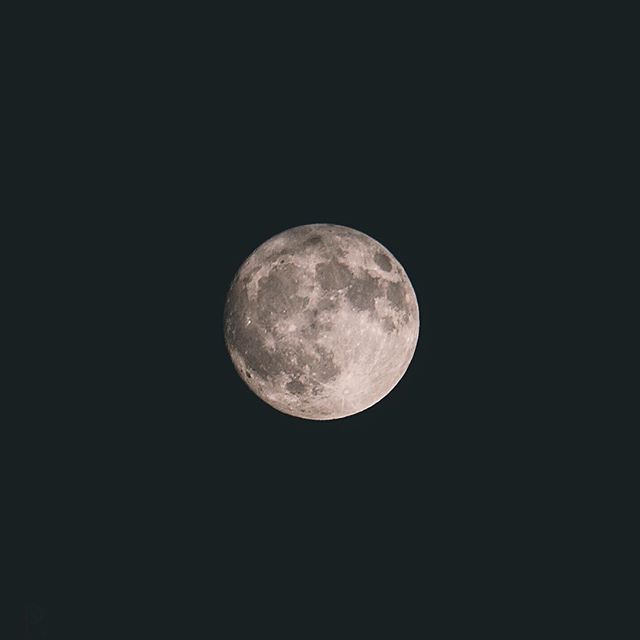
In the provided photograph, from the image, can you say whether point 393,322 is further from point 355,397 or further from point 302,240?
point 302,240

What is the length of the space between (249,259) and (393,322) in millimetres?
1507

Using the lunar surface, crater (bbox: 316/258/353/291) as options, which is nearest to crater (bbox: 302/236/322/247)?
the lunar surface

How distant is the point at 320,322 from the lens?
4.48 metres

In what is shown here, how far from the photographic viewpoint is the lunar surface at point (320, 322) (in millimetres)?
4523

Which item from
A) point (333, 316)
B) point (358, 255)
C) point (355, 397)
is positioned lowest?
point (355, 397)

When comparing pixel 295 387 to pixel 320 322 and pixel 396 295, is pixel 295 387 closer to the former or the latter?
pixel 320 322

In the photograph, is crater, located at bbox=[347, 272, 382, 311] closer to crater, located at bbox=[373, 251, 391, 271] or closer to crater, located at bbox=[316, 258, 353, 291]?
crater, located at bbox=[316, 258, 353, 291]

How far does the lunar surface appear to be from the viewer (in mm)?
4523

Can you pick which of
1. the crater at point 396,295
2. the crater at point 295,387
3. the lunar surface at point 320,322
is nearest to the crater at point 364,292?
the lunar surface at point 320,322

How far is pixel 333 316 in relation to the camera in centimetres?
448

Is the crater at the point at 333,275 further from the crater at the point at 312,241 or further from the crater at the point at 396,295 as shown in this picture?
the crater at the point at 396,295

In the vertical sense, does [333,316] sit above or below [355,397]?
above

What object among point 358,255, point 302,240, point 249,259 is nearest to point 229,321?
point 249,259

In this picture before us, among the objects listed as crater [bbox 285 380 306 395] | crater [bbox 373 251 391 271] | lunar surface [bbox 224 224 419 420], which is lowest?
crater [bbox 285 380 306 395]
